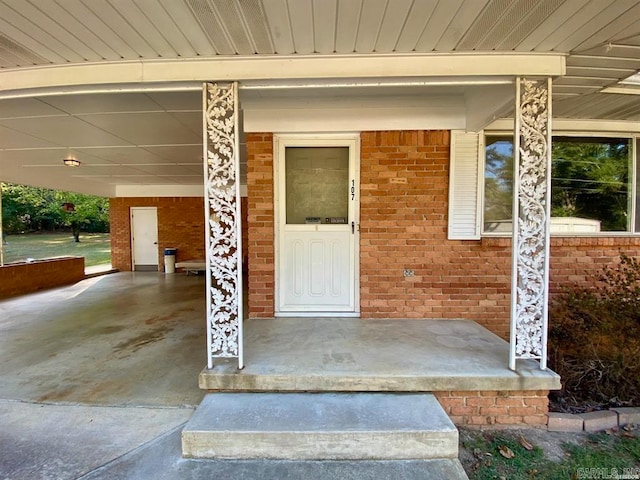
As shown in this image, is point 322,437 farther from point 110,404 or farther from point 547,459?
point 110,404

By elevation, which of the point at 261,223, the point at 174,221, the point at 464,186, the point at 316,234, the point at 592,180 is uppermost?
the point at 592,180

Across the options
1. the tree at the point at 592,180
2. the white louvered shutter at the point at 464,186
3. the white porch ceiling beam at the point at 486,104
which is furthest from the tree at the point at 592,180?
the white porch ceiling beam at the point at 486,104

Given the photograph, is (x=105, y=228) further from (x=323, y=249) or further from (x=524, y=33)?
(x=524, y=33)

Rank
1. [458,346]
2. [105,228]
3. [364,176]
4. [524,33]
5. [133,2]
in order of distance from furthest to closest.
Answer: [105,228] < [364,176] < [458,346] < [524,33] < [133,2]

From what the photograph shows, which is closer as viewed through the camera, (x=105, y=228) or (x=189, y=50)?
(x=189, y=50)

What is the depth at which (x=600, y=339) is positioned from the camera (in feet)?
10.6

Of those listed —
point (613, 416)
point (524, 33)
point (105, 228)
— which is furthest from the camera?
point (105, 228)

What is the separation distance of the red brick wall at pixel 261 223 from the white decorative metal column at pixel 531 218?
2.45m

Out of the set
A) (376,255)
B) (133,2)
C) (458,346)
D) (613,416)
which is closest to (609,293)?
(613,416)

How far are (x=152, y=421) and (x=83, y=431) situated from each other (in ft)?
1.48

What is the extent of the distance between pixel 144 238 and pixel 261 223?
27.4 ft

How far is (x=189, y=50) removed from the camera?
89.2 inches

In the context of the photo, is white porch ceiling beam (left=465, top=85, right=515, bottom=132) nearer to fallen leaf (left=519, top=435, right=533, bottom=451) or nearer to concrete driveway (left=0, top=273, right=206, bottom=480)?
fallen leaf (left=519, top=435, right=533, bottom=451)

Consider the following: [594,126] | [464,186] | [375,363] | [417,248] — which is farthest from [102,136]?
[594,126]
